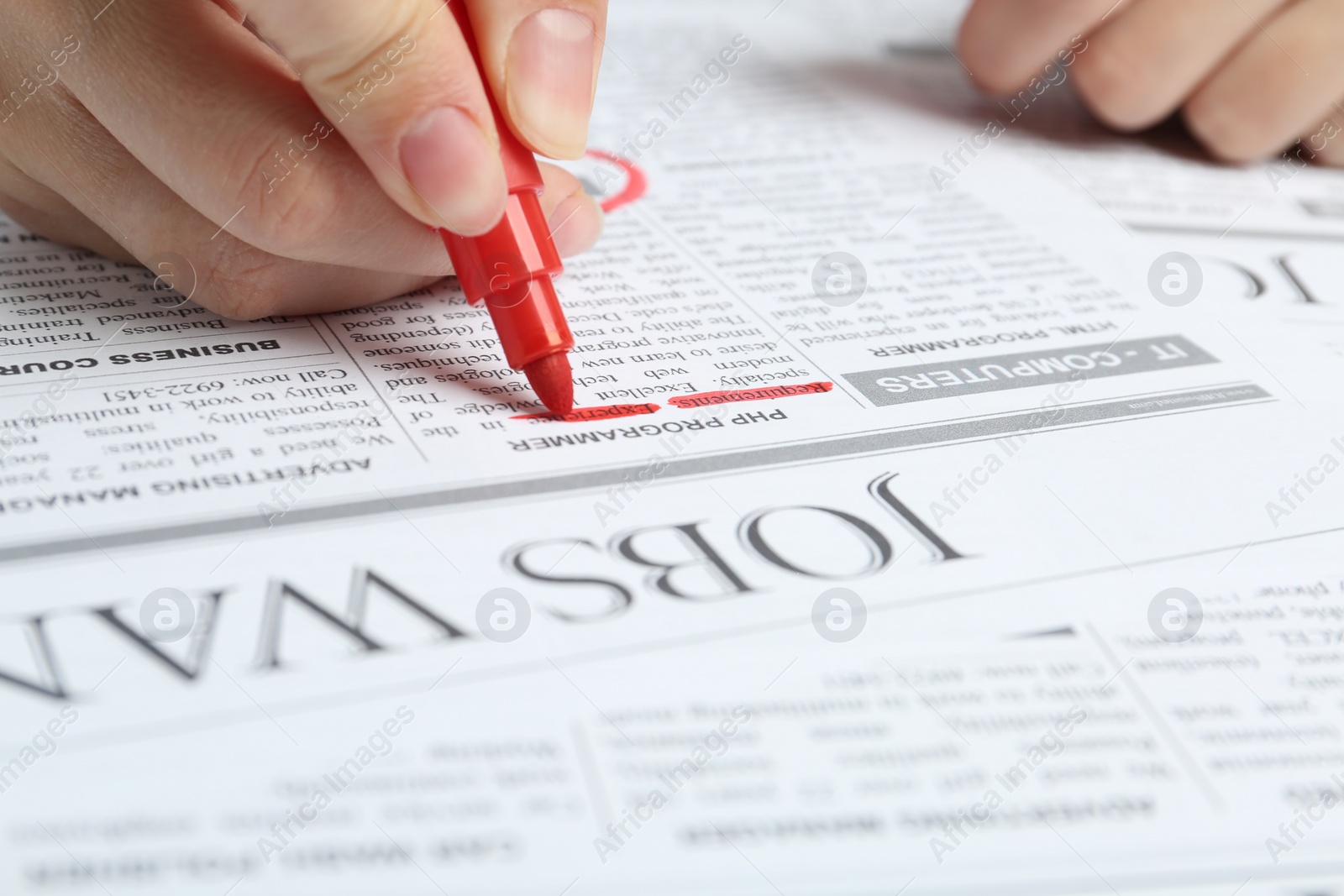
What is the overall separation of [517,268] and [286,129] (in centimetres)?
11

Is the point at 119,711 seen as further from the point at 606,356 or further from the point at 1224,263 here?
the point at 1224,263

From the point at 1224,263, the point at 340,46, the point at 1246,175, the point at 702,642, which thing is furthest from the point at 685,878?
the point at 1246,175

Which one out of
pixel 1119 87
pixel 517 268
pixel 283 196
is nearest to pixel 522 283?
pixel 517 268

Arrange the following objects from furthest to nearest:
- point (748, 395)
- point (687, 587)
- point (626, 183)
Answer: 1. point (626, 183)
2. point (748, 395)
3. point (687, 587)

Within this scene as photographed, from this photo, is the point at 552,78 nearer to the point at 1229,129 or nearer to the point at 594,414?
the point at 594,414

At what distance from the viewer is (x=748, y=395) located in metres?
0.48

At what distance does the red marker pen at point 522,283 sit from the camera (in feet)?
1.46

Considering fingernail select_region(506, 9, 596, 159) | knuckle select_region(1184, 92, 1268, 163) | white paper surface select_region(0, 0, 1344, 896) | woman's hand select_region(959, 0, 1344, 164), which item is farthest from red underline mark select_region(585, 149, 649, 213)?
knuckle select_region(1184, 92, 1268, 163)

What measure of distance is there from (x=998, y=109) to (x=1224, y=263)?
0.92 feet

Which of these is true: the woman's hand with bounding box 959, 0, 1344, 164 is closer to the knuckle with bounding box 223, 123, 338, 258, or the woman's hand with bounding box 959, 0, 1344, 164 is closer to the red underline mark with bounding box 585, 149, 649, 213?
the red underline mark with bounding box 585, 149, 649, 213

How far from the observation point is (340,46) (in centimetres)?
40

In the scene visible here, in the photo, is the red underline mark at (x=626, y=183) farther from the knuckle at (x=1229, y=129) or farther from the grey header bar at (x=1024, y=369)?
the knuckle at (x=1229, y=129)

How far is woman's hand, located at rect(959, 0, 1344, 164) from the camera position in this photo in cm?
78

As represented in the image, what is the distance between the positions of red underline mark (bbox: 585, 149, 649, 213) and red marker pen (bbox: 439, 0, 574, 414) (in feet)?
0.69
